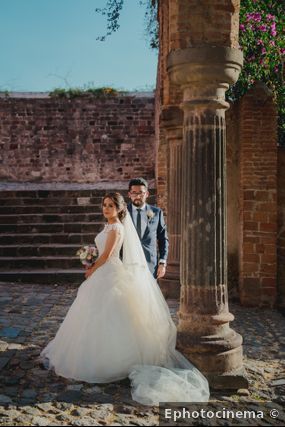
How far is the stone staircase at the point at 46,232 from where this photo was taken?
9125 millimetres

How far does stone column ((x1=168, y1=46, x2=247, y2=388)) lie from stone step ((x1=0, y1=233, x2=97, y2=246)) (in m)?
6.25

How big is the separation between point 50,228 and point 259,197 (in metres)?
4.74

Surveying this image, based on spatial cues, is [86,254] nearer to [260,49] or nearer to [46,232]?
[46,232]

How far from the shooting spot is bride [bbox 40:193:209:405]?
398 centimetres

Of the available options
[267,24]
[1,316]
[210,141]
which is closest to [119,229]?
[210,141]

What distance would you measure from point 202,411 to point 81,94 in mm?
13379

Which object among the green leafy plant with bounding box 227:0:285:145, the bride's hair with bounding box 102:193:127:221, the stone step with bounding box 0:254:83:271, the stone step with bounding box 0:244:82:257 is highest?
the green leafy plant with bounding box 227:0:285:145

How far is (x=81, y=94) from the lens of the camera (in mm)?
15711

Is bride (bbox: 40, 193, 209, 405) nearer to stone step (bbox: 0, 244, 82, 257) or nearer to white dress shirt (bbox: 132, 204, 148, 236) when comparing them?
white dress shirt (bbox: 132, 204, 148, 236)

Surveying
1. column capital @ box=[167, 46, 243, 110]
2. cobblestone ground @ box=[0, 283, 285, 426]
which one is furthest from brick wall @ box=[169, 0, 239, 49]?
cobblestone ground @ box=[0, 283, 285, 426]

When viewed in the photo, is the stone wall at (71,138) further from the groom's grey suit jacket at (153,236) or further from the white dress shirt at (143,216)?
the white dress shirt at (143,216)

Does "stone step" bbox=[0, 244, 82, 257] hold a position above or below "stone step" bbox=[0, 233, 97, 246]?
below

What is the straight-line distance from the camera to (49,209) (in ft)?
36.4

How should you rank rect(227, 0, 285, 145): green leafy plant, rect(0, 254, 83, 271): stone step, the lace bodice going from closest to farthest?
the lace bodice
rect(0, 254, 83, 271): stone step
rect(227, 0, 285, 145): green leafy plant
